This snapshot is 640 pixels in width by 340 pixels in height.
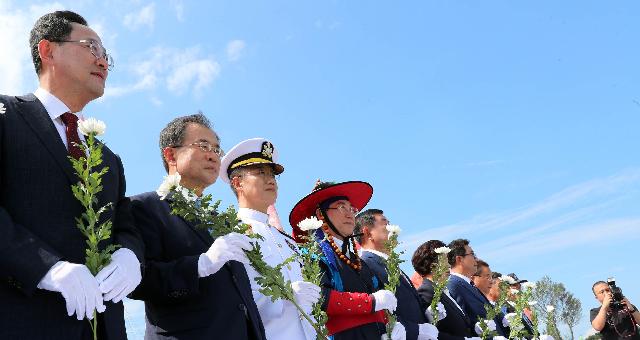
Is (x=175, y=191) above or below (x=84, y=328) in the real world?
above

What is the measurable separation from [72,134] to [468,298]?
6.75 m

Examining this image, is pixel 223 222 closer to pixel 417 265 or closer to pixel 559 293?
pixel 417 265

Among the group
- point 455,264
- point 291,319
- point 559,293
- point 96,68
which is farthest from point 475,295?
point 559,293

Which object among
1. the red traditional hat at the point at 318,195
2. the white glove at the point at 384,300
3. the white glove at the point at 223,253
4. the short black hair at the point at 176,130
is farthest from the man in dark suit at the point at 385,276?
the white glove at the point at 223,253

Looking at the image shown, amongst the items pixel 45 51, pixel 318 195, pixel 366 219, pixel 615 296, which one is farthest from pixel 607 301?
pixel 45 51

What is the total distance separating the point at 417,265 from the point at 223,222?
5413 millimetres

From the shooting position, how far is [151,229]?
3.75 metres

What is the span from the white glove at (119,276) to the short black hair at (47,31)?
48.2 inches

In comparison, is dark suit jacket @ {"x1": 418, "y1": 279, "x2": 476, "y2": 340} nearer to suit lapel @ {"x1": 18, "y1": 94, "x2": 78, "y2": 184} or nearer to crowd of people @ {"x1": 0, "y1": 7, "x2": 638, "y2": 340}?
crowd of people @ {"x1": 0, "y1": 7, "x2": 638, "y2": 340}

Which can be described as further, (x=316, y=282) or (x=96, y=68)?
(x=316, y=282)

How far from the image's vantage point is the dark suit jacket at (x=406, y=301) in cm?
640

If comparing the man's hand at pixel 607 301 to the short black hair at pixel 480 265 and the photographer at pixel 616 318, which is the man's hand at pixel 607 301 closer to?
the photographer at pixel 616 318

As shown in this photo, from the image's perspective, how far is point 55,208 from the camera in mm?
2828

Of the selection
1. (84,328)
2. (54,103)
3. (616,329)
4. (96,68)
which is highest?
(96,68)
